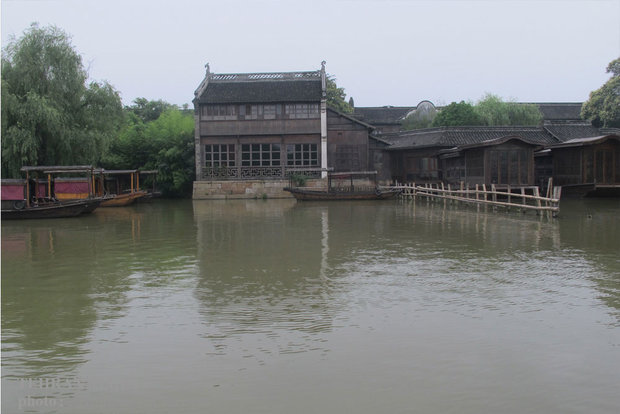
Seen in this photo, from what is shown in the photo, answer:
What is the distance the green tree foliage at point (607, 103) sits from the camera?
37.7m

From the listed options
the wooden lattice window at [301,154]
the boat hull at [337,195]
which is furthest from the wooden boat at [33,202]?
the wooden lattice window at [301,154]

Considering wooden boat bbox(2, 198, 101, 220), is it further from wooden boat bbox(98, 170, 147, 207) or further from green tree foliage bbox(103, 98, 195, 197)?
green tree foliage bbox(103, 98, 195, 197)

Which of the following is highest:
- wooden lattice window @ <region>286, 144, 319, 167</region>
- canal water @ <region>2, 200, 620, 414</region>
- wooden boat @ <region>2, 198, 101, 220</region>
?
wooden lattice window @ <region>286, 144, 319, 167</region>

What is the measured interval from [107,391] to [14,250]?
9.43 metres

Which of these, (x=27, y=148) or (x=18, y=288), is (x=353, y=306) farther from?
(x=27, y=148)

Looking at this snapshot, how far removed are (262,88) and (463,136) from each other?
466 inches

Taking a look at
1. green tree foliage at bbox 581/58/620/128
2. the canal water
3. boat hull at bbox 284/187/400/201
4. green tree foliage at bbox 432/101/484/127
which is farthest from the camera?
green tree foliage at bbox 432/101/484/127

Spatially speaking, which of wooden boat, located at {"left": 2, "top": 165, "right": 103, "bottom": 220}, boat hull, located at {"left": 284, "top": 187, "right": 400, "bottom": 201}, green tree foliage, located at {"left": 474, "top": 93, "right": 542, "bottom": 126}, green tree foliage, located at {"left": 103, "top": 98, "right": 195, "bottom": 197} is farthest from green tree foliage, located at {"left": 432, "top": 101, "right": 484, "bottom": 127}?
wooden boat, located at {"left": 2, "top": 165, "right": 103, "bottom": 220}

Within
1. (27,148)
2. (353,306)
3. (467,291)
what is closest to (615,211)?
(467,291)

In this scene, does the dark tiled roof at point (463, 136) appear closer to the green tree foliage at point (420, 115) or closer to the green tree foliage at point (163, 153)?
the green tree foliage at point (163, 153)

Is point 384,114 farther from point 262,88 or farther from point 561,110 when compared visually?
point 262,88

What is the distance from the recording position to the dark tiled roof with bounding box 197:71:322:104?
33594 millimetres

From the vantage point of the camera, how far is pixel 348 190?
32.1 metres

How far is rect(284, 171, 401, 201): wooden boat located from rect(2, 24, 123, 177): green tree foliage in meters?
9.84
